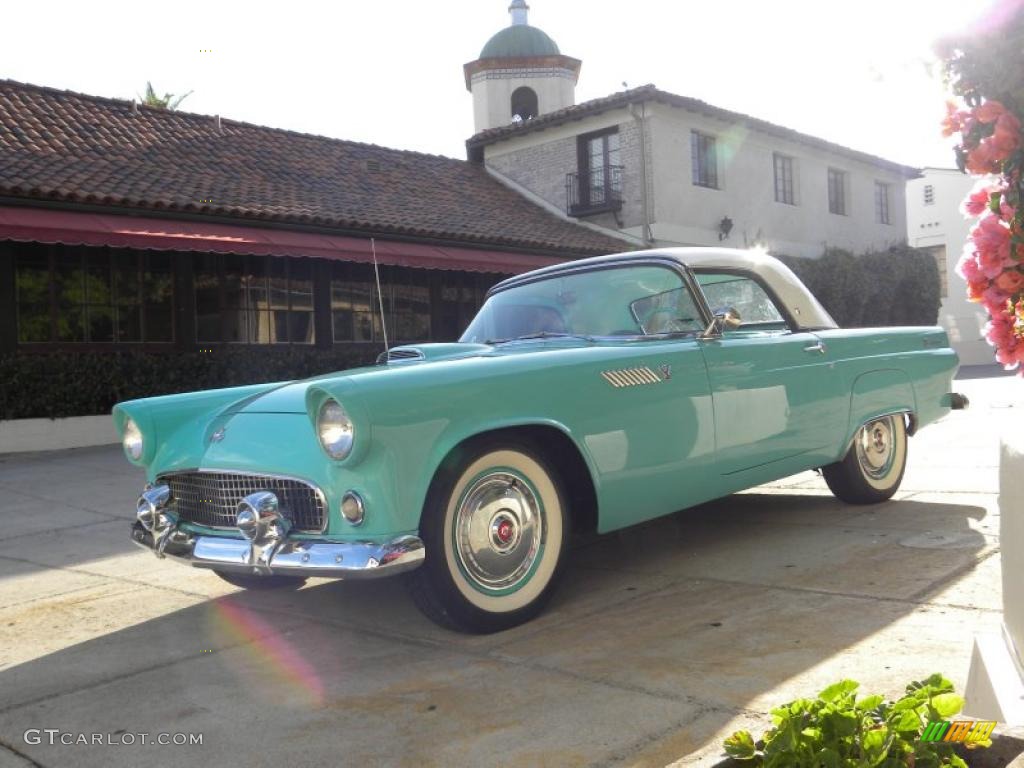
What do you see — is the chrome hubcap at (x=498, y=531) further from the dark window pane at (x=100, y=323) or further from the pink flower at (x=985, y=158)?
the dark window pane at (x=100, y=323)

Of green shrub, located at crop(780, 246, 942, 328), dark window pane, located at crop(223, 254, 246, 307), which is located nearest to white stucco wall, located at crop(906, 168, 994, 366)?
green shrub, located at crop(780, 246, 942, 328)

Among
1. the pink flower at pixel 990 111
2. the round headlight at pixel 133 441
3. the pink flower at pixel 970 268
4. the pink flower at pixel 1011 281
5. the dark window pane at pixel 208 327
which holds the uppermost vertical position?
the dark window pane at pixel 208 327

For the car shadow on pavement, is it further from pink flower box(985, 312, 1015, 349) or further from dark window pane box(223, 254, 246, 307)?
dark window pane box(223, 254, 246, 307)

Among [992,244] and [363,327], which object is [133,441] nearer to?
[992,244]

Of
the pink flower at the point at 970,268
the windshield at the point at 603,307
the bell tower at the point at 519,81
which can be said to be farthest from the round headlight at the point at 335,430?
the bell tower at the point at 519,81

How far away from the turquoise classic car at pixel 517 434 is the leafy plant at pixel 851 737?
1449 millimetres

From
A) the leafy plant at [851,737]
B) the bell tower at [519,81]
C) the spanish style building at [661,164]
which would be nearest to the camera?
the leafy plant at [851,737]

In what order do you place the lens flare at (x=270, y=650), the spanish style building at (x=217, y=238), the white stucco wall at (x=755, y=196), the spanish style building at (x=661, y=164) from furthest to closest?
the white stucco wall at (x=755, y=196), the spanish style building at (x=661, y=164), the spanish style building at (x=217, y=238), the lens flare at (x=270, y=650)

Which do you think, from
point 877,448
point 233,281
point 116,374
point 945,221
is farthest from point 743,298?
point 945,221

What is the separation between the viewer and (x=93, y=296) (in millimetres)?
13188

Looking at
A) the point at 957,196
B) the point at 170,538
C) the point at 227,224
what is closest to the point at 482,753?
the point at 170,538

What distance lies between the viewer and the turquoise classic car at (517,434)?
322 cm

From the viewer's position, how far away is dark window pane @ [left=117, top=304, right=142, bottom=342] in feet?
44.2

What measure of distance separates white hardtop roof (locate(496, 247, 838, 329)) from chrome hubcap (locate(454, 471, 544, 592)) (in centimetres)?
160
